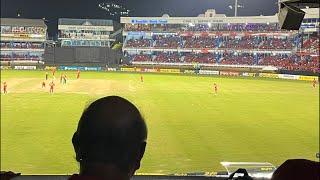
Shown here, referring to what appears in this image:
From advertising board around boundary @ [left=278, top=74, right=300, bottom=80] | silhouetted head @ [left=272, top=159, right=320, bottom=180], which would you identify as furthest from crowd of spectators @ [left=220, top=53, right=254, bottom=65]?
silhouetted head @ [left=272, top=159, right=320, bottom=180]

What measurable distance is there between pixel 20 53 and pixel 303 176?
160 feet

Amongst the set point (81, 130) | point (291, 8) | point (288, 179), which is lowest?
point (288, 179)

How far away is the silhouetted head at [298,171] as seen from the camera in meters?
1.21

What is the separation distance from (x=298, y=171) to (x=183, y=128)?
13.2 meters

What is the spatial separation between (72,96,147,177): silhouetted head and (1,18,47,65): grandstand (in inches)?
1855

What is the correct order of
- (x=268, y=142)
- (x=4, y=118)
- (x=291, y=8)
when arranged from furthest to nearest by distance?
1. (x=4, y=118)
2. (x=268, y=142)
3. (x=291, y=8)

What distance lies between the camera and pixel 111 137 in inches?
43.6

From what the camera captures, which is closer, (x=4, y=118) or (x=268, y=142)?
(x=268, y=142)

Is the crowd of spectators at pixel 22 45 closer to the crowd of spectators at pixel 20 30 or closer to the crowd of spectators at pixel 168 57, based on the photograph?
the crowd of spectators at pixel 20 30

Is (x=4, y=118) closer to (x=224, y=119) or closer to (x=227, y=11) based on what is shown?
(x=224, y=119)

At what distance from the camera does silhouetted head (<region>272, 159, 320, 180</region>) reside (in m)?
1.21

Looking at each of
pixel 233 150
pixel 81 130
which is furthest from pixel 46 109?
pixel 81 130

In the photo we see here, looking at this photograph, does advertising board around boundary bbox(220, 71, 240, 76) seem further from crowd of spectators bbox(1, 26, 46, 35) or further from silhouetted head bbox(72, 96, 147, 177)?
silhouetted head bbox(72, 96, 147, 177)

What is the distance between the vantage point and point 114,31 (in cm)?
5238
